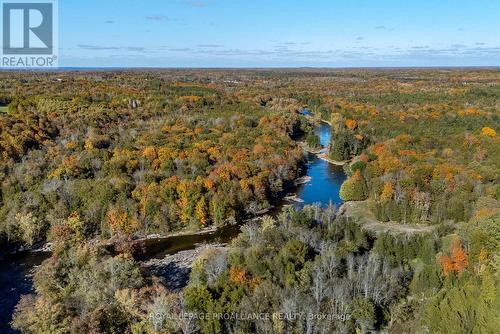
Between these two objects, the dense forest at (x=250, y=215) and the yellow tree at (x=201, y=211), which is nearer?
the dense forest at (x=250, y=215)

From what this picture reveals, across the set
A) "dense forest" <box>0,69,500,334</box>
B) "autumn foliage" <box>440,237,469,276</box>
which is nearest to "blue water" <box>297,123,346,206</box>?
"dense forest" <box>0,69,500,334</box>

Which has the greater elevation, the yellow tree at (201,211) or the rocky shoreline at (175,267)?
the yellow tree at (201,211)

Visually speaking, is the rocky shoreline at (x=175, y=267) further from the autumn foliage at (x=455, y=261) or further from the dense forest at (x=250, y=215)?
the autumn foliage at (x=455, y=261)

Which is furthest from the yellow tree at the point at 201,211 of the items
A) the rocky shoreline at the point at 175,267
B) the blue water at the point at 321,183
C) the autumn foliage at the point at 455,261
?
the autumn foliage at the point at 455,261

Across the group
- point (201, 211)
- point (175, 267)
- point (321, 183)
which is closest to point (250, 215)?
point (201, 211)

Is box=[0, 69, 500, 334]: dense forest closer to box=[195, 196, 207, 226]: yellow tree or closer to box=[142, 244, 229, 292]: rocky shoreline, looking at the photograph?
box=[195, 196, 207, 226]: yellow tree

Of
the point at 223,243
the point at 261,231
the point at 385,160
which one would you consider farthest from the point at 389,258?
the point at 385,160

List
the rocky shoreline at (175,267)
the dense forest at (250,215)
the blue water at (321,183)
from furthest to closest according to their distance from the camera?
the blue water at (321,183), the rocky shoreline at (175,267), the dense forest at (250,215)

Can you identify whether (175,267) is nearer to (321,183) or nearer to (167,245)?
(167,245)

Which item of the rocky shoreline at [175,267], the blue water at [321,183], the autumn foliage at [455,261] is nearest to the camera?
the autumn foliage at [455,261]
